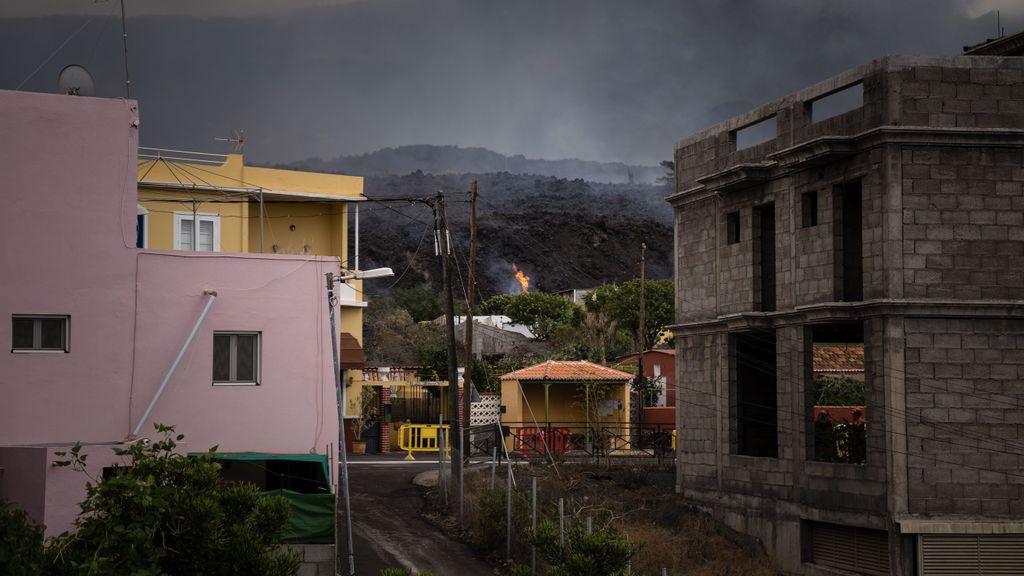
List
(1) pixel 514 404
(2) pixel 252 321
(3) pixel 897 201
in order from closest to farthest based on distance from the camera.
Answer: (2) pixel 252 321
(3) pixel 897 201
(1) pixel 514 404

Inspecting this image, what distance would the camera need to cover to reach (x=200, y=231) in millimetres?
41656

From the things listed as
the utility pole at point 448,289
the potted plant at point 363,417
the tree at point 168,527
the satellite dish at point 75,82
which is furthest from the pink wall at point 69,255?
the potted plant at point 363,417

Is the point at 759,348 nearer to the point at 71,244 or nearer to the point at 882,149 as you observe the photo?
the point at 882,149

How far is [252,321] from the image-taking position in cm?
2583

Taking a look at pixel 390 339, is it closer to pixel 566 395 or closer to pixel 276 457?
pixel 566 395

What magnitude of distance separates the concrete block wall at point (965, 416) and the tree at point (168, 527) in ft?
60.1

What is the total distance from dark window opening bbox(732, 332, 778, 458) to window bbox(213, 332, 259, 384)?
15714mm

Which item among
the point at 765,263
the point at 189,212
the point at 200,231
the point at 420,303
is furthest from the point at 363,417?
the point at 420,303

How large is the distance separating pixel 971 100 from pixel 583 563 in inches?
711

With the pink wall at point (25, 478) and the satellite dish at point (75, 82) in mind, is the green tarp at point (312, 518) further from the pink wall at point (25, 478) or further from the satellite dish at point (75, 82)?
the satellite dish at point (75, 82)

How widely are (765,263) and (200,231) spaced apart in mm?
19481

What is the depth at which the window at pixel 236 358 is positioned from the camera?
25.7 m

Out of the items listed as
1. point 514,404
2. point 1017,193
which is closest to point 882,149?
point 1017,193

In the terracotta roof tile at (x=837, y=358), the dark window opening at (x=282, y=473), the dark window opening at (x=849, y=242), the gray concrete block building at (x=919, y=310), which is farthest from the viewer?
the terracotta roof tile at (x=837, y=358)
